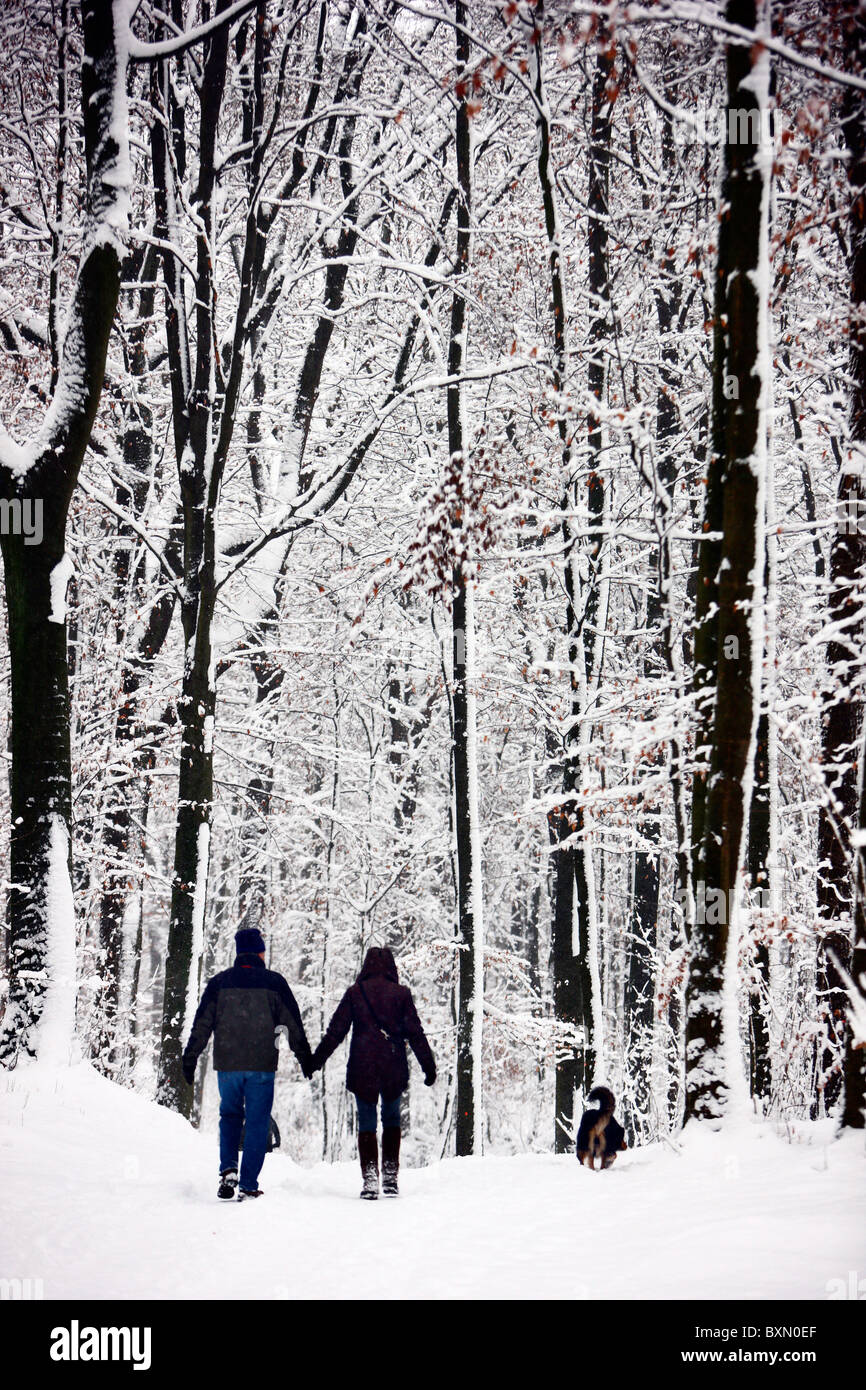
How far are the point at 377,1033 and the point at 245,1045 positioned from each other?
106cm

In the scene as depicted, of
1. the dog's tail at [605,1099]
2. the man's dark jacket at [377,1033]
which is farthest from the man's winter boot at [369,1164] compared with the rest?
the dog's tail at [605,1099]

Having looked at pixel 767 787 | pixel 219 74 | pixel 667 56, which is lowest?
pixel 767 787

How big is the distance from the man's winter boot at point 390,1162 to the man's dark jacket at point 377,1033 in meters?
0.33

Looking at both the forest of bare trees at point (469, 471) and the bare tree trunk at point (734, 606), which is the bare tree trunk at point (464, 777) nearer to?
the forest of bare trees at point (469, 471)

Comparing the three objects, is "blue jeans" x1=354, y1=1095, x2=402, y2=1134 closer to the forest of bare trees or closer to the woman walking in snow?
the woman walking in snow

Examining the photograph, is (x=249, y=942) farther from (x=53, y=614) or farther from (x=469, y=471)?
(x=469, y=471)

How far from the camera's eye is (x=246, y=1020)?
6598 mm

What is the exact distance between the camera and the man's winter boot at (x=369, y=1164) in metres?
6.96

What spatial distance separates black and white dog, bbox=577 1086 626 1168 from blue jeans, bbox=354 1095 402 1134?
133 centimetres

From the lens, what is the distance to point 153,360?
15266mm

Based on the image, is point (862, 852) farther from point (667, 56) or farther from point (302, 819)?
point (302, 819)

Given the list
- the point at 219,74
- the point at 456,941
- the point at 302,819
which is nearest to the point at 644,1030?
the point at 456,941
